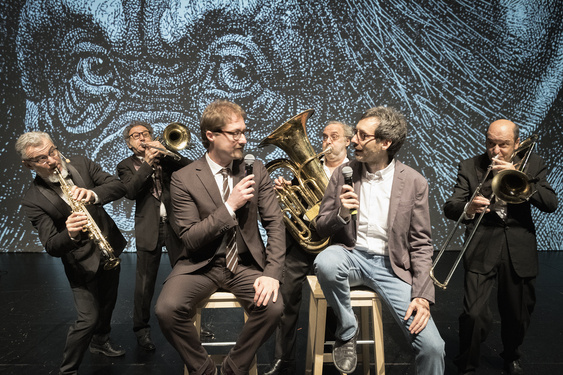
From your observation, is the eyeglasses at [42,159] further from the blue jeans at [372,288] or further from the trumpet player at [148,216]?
the blue jeans at [372,288]

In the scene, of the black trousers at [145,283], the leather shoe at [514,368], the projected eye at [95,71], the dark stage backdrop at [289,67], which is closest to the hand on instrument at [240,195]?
the black trousers at [145,283]

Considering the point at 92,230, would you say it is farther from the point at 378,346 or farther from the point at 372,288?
the point at 378,346

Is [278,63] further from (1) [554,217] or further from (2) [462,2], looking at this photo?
(1) [554,217]

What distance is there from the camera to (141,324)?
364 centimetres

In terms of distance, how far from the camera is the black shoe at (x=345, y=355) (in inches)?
101

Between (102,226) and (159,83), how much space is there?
3.20 meters

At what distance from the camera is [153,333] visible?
390cm

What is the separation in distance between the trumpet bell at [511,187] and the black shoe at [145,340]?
107 inches

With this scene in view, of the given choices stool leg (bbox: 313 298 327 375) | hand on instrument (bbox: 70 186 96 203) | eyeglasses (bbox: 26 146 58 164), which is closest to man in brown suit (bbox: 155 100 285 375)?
stool leg (bbox: 313 298 327 375)

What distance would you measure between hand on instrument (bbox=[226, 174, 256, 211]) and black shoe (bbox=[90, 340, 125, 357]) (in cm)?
168

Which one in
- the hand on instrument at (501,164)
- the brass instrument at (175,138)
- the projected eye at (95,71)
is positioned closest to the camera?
the hand on instrument at (501,164)

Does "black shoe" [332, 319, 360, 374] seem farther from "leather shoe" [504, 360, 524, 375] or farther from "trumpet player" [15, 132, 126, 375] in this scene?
"trumpet player" [15, 132, 126, 375]

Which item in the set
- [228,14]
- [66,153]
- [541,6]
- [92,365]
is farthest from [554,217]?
[66,153]

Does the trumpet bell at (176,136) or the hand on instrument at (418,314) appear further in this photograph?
the trumpet bell at (176,136)
